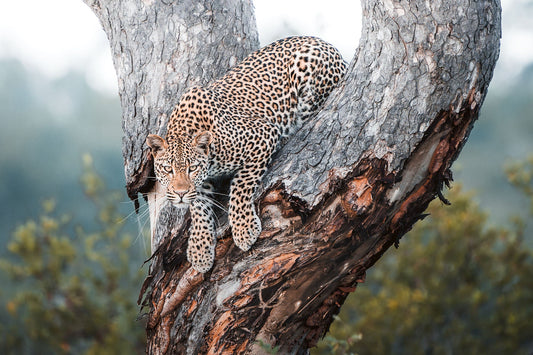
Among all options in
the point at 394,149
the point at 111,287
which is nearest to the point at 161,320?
the point at 394,149

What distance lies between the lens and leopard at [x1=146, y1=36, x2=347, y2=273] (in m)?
4.97

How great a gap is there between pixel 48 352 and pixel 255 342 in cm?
1014

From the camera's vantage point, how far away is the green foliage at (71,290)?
12.4 metres

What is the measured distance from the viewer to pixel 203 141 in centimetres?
511

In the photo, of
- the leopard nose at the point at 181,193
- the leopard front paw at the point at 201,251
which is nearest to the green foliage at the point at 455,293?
the leopard front paw at the point at 201,251

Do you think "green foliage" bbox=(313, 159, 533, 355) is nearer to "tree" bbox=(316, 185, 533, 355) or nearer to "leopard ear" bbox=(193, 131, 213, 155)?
"tree" bbox=(316, 185, 533, 355)

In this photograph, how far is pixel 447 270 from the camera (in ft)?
47.3

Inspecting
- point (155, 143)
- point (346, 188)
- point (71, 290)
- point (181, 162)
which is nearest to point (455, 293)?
point (71, 290)

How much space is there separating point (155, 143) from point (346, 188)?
1.72 metres

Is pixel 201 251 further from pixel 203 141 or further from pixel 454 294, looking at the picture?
pixel 454 294

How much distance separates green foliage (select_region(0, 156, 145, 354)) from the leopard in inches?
300

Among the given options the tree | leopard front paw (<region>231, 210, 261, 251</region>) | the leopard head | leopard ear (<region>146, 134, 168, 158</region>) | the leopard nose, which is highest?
the tree

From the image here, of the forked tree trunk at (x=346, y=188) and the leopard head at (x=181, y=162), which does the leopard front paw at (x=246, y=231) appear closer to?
the forked tree trunk at (x=346, y=188)

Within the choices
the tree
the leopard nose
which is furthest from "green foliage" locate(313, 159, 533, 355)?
the leopard nose
